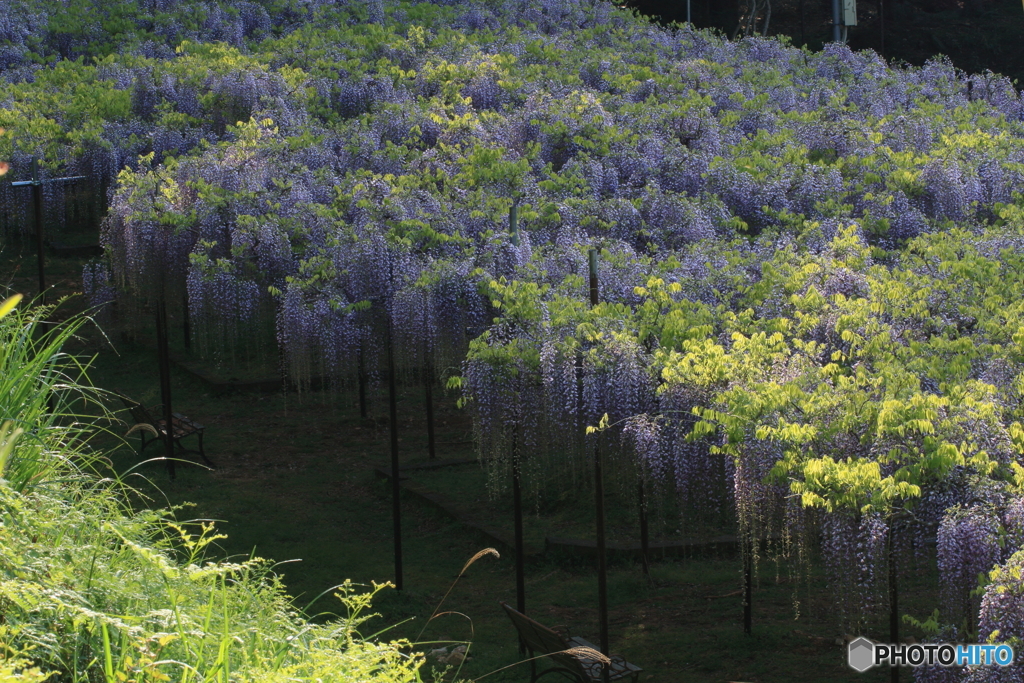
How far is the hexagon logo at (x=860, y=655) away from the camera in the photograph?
865 centimetres

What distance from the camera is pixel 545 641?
26.5ft

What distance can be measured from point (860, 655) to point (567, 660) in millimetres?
2388

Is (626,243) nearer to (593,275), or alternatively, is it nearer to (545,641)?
(593,275)

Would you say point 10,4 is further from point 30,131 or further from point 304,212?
point 304,212

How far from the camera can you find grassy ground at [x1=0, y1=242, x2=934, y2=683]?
31.2ft

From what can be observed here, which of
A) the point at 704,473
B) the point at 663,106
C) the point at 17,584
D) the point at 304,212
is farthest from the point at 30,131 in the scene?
the point at 17,584

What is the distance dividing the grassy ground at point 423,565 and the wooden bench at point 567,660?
57cm

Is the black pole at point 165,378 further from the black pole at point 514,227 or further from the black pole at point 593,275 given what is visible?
the black pole at point 593,275

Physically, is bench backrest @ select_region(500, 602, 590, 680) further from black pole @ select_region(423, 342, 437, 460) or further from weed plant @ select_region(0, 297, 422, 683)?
black pole @ select_region(423, 342, 437, 460)

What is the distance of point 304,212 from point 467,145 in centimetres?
334

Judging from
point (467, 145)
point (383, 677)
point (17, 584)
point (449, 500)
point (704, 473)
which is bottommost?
point (449, 500)

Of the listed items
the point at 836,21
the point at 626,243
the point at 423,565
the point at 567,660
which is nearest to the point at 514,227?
the point at 626,243

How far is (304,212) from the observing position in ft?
47.4

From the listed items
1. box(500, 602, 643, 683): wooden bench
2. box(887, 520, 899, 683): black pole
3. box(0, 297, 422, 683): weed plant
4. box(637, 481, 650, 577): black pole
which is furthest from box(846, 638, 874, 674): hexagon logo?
box(0, 297, 422, 683): weed plant
